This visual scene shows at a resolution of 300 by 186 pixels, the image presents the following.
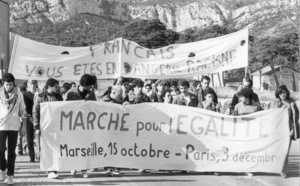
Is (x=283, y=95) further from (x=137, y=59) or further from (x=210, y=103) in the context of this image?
(x=137, y=59)

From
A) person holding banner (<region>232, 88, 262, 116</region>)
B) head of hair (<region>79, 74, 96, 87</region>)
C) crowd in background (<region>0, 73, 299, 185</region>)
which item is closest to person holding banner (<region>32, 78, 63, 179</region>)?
crowd in background (<region>0, 73, 299, 185</region>)

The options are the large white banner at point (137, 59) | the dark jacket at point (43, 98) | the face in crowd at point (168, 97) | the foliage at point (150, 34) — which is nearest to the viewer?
the dark jacket at point (43, 98)

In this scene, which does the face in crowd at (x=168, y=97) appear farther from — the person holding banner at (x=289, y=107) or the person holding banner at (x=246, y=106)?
the person holding banner at (x=289, y=107)

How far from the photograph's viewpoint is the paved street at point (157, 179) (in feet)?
27.1

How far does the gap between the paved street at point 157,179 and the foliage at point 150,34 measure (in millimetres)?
85107

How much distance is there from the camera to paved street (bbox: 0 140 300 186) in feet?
27.1

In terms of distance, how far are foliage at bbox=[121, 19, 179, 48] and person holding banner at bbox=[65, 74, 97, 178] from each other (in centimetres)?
8498

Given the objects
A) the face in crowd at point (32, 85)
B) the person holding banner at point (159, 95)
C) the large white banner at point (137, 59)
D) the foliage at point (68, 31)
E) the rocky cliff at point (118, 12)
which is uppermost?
the rocky cliff at point (118, 12)

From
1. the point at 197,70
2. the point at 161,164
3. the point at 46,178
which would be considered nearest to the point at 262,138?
the point at 161,164

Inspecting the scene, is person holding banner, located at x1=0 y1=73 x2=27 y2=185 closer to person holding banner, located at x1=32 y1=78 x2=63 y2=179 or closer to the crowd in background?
the crowd in background

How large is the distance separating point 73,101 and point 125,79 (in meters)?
2.49

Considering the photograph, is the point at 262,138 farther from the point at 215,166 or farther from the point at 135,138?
the point at 135,138

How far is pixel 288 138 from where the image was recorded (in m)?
8.95

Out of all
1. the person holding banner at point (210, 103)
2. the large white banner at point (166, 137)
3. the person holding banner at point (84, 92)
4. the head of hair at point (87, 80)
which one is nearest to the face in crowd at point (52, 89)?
the person holding banner at point (84, 92)
